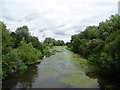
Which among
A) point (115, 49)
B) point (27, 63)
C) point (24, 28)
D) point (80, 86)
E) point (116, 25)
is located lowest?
point (80, 86)

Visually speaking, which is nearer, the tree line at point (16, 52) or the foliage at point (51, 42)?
the tree line at point (16, 52)

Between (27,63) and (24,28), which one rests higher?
(24,28)

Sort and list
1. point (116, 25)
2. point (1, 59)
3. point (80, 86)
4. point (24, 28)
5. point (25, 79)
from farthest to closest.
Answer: point (24, 28) → point (116, 25) → point (25, 79) → point (1, 59) → point (80, 86)

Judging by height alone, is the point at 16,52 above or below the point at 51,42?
below

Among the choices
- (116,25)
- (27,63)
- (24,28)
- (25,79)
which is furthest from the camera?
(24,28)

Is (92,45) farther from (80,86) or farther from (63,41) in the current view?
(63,41)

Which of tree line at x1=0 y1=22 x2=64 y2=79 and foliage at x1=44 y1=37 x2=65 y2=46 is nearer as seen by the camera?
tree line at x1=0 y1=22 x2=64 y2=79

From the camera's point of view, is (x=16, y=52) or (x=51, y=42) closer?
(x=16, y=52)

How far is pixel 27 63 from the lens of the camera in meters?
27.2

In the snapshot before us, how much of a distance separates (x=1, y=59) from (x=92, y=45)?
22692 millimetres

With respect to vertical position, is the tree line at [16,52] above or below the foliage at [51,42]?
below

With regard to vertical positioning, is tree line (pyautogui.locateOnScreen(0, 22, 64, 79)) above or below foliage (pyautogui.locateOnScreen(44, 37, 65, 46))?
below

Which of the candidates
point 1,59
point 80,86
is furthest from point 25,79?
point 80,86

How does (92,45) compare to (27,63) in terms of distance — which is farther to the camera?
(92,45)
